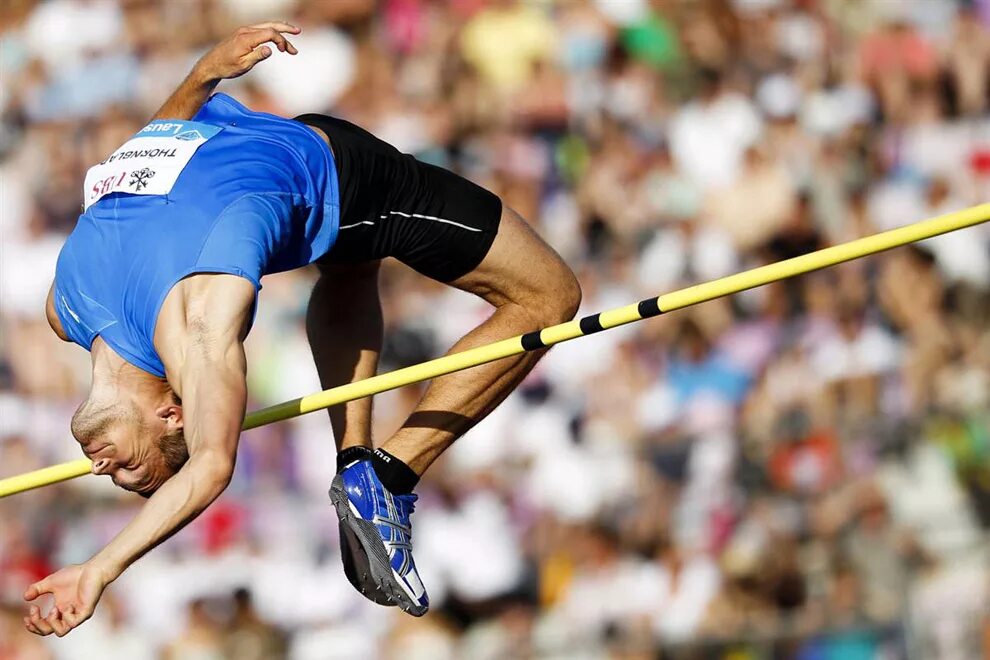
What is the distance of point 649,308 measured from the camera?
5.43 metres

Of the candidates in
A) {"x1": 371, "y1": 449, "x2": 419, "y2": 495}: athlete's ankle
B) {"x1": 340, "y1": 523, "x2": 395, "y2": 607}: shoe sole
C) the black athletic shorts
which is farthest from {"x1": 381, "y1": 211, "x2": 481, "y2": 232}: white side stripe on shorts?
{"x1": 340, "y1": 523, "x2": 395, "y2": 607}: shoe sole

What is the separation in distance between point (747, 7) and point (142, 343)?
6.74 meters

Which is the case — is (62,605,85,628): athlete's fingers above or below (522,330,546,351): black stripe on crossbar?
below

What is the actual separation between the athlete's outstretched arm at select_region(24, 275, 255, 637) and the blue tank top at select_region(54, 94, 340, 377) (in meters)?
0.07

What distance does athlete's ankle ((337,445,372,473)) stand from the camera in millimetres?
5914

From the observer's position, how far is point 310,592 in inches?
380

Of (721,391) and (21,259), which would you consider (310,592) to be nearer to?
(721,391)

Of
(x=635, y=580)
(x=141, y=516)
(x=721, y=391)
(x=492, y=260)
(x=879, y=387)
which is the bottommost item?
(x=635, y=580)

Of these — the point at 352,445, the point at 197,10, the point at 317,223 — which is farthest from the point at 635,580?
the point at 197,10

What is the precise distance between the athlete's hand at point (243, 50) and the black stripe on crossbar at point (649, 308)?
1.40 metres

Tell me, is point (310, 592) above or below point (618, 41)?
below

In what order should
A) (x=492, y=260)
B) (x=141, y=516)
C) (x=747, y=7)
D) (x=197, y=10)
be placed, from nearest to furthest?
1. (x=141, y=516)
2. (x=492, y=260)
3. (x=747, y=7)
4. (x=197, y=10)

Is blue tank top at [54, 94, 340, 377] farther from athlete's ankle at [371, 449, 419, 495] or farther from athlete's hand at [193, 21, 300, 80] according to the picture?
athlete's ankle at [371, 449, 419, 495]

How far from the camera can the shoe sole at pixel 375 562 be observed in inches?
227
